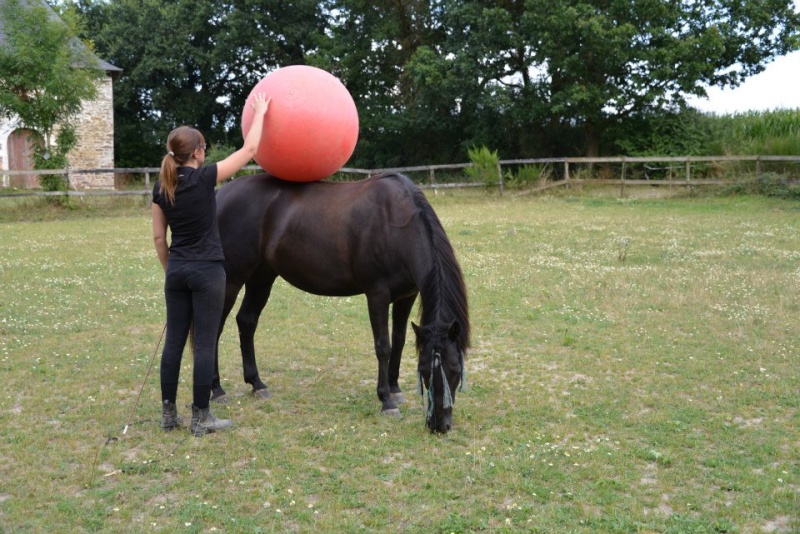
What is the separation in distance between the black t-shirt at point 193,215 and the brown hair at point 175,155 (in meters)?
0.04

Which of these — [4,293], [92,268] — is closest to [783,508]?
[4,293]

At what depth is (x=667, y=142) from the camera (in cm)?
2962

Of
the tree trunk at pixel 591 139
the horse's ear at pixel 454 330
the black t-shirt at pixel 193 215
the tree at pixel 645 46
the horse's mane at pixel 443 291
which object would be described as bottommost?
the horse's ear at pixel 454 330

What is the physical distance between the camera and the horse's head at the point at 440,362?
16.8 ft

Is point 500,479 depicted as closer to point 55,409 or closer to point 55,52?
point 55,409

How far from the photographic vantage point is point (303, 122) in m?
5.58

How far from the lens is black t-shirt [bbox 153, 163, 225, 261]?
198 inches

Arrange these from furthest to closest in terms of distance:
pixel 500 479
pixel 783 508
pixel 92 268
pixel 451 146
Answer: pixel 451 146 → pixel 92 268 → pixel 500 479 → pixel 783 508

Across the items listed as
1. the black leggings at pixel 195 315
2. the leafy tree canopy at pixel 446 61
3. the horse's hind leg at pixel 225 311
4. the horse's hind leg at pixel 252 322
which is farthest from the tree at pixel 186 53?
the black leggings at pixel 195 315

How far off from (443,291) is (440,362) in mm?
554

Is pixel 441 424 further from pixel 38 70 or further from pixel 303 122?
pixel 38 70

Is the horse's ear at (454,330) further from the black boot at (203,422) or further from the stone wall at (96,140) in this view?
the stone wall at (96,140)

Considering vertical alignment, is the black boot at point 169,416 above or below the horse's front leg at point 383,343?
below

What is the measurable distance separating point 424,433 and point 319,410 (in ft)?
3.59
